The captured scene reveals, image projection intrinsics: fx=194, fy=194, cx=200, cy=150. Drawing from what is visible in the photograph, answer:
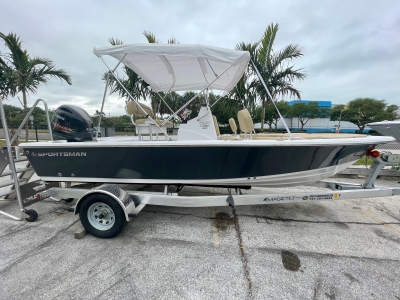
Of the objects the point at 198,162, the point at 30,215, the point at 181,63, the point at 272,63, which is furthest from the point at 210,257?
the point at 272,63

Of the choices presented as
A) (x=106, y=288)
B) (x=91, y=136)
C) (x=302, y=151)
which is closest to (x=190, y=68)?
(x=91, y=136)

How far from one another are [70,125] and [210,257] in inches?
106

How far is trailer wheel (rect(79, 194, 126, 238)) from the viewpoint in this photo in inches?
96.1

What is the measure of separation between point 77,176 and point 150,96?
4436 millimetres

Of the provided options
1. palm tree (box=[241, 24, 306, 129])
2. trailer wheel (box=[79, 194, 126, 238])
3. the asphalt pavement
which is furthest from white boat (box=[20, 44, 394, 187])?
palm tree (box=[241, 24, 306, 129])

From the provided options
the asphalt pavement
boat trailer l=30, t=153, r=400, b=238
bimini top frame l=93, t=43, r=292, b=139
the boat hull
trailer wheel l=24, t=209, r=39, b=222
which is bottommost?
the asphalt pavement

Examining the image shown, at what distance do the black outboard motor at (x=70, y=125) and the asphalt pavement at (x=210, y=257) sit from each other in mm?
1276

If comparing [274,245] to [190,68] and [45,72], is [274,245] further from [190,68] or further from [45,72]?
[45,72]

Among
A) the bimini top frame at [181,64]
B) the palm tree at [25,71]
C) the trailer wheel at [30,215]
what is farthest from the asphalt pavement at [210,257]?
the palm tree at [25,71]

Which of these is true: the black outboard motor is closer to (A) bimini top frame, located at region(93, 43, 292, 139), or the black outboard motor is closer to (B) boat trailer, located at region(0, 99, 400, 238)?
(B) boat trailer, located at region(0, 99, 400, 238)

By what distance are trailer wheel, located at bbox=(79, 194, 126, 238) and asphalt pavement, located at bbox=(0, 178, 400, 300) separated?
0.41 ft

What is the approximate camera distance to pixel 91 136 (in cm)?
300

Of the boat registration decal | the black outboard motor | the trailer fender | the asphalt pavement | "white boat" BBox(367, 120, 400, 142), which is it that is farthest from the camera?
the black outboard motor

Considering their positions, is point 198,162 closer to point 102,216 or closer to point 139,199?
point 139,199
